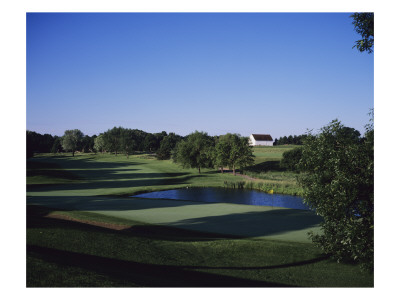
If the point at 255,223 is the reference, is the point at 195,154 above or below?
above

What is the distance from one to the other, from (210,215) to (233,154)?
123ft

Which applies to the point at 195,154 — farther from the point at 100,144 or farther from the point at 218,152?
the point at 100,144

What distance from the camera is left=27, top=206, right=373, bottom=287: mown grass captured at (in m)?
9.26

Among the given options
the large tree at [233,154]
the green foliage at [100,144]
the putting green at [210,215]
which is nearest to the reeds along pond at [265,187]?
the large tree at [233,154]

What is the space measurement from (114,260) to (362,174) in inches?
425

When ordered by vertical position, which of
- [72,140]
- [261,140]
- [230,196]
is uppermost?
[261,140]

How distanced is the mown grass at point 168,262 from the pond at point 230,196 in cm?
1905

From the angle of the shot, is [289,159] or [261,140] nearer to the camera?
[289,159]

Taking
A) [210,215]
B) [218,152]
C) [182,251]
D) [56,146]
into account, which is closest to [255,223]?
[210,215]

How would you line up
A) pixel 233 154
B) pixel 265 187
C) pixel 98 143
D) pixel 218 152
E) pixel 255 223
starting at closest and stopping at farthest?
pixel 255 223 → pixel 265 187 → pixel 233 154 → pixel 218 152 → pixel 98 143

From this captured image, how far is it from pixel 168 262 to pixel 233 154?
48823mm

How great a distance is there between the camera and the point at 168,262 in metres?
12.1

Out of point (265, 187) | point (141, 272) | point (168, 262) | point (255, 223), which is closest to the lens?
point (141, 272)
